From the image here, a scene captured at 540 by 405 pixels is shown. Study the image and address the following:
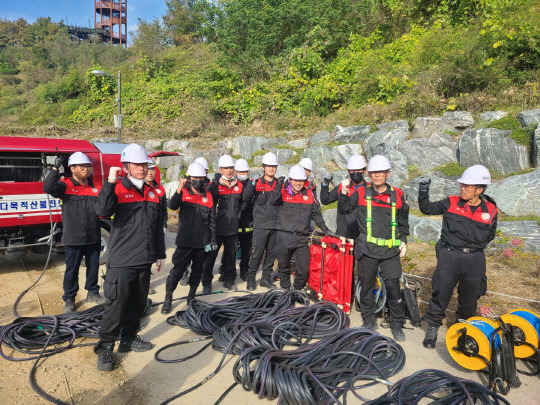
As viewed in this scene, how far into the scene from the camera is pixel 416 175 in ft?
27.0

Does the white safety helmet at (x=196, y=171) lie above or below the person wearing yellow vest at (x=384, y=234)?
above

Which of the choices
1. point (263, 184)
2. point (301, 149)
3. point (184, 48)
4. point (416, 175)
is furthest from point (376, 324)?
point (184, 48)

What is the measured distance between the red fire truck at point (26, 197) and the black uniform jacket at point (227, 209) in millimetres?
950

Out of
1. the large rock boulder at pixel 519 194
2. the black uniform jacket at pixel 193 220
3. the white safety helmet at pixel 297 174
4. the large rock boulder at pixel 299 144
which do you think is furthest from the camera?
the large rock boulder at pixel 299 144

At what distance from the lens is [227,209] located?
5.45 meters

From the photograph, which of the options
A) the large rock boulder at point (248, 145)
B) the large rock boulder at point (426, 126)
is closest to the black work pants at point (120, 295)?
the large rock boulder at point (426, 126)

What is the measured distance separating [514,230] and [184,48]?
2602 cm

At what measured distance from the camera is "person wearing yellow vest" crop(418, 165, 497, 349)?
11.9 feet

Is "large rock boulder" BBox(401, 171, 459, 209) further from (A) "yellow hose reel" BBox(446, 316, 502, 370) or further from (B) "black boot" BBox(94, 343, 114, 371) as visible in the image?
(B) "black boot" BBox(94, 343, 114, 371)

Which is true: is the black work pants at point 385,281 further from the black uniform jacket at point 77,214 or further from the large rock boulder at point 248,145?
the large rock boulder at point 248,145

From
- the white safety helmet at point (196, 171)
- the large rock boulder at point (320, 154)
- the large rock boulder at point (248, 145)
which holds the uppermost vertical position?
the large rock boulder at point (248, 145)

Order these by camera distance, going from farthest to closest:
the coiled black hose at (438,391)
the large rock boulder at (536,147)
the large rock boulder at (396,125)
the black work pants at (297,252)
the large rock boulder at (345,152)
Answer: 1. the large rock boulder at (345,152)
2. the large rock boulder at (396,125)
3. the large rock boulder at (536,147)
4. the black work pants at (297,252)
5. the coiled black hose at (438,391)

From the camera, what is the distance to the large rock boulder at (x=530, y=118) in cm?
721

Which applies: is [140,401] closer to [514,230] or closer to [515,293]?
[515,293]
